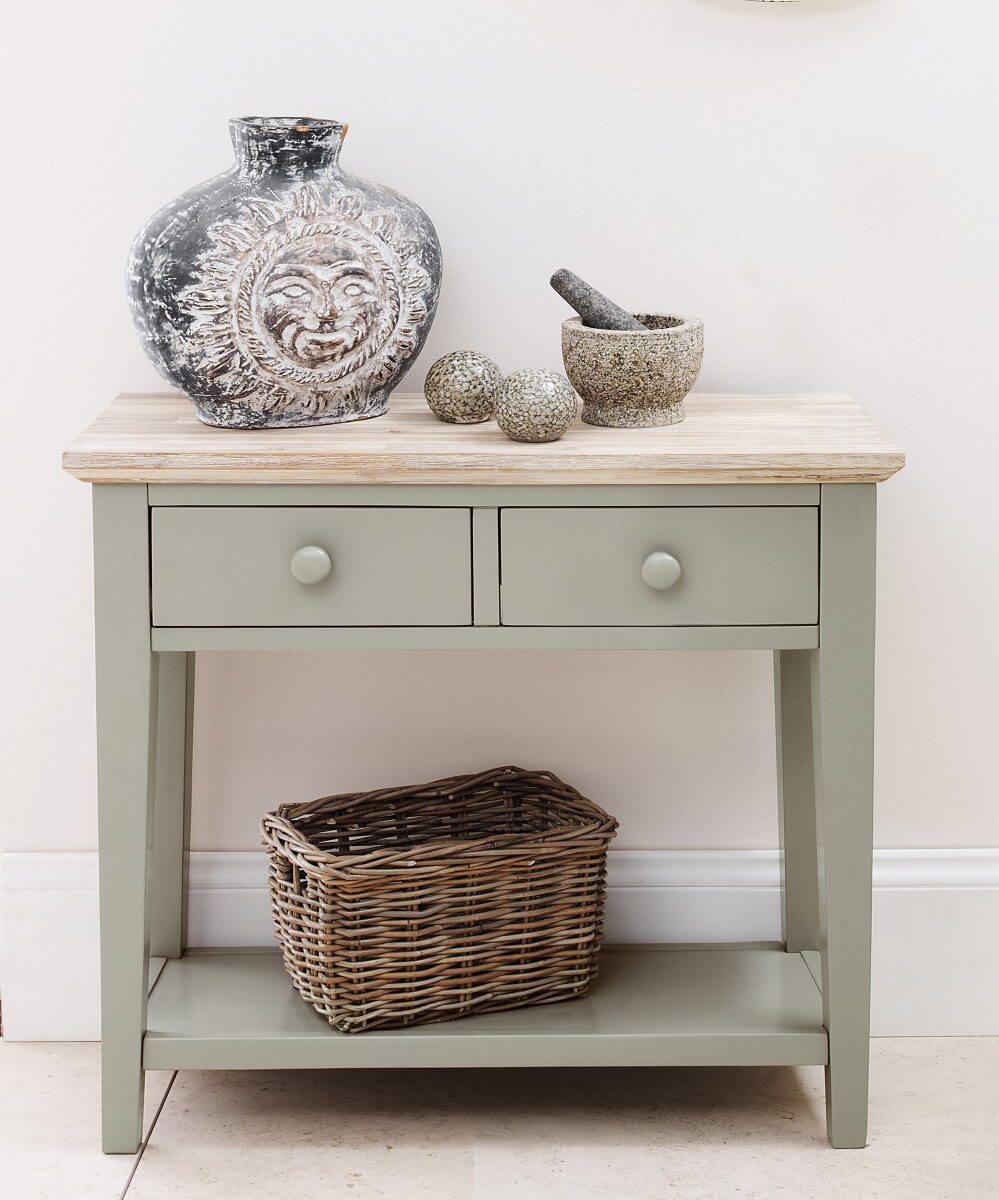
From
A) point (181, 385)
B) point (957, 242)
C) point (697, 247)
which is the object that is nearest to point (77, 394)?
point (181, 385)

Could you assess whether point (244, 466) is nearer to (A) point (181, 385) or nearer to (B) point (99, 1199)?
(A) point (181, 385)

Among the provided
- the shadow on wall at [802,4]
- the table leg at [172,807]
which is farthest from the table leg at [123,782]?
the shadow on wall at [802,4]

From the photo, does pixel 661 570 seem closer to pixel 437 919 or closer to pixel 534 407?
pixel 534 407

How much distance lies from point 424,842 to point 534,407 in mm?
638

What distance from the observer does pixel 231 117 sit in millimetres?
1696

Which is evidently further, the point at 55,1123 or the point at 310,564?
the point at 55,1123

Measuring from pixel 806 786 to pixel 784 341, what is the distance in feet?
1.92

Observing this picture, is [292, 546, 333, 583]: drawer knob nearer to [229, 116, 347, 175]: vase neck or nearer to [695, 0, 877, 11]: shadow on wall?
[229, 116, 347, 175]: vase neck

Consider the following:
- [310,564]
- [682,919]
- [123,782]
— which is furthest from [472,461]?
[682,919]

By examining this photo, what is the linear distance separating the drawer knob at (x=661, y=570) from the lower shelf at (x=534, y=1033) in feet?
1.77

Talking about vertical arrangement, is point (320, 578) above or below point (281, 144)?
below

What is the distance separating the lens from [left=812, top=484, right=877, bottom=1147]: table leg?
144cm

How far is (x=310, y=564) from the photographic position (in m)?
1.41

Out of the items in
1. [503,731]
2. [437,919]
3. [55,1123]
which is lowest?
[55,1123]
